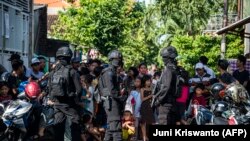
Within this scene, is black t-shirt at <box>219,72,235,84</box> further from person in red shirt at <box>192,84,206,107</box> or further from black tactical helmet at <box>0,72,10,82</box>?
black tactical helmet at <box>0,72,10,82</box>

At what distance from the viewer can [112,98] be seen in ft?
40.6

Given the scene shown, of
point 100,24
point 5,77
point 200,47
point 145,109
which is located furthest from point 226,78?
point 200,47

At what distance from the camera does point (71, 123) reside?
1134 centimetres

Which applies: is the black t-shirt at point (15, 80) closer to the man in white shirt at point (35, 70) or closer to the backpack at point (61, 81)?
the man in white shirt at point (35, 70)

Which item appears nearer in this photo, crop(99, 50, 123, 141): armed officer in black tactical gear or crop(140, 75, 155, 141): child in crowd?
crop(99, 50, 123, 141): armed officer in black tactical gear

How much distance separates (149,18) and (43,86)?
3645cm

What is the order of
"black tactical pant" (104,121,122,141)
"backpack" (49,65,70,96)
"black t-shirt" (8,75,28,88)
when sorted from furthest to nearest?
"black t-shirt" (8,75,28,88), "black tactical pant" (104,121,122,141), "backpack" (49,65,70,96)

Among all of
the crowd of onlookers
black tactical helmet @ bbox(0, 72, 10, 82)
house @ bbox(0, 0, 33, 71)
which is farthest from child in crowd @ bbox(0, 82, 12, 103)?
house @ bbox(0, 0, 33, 71)

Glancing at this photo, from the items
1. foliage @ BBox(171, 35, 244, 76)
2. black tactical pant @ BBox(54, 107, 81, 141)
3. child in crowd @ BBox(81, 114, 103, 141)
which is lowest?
A: child in crowd @ BBox(81, 114, 103, 141)

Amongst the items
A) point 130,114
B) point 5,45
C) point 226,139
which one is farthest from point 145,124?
point 5,45

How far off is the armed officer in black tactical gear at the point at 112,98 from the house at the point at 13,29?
472 inches

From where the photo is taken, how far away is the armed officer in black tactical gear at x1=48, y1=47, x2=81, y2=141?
11.2m

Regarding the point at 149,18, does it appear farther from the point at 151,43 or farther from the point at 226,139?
the point at 226,139

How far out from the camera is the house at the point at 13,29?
24.9 meters
